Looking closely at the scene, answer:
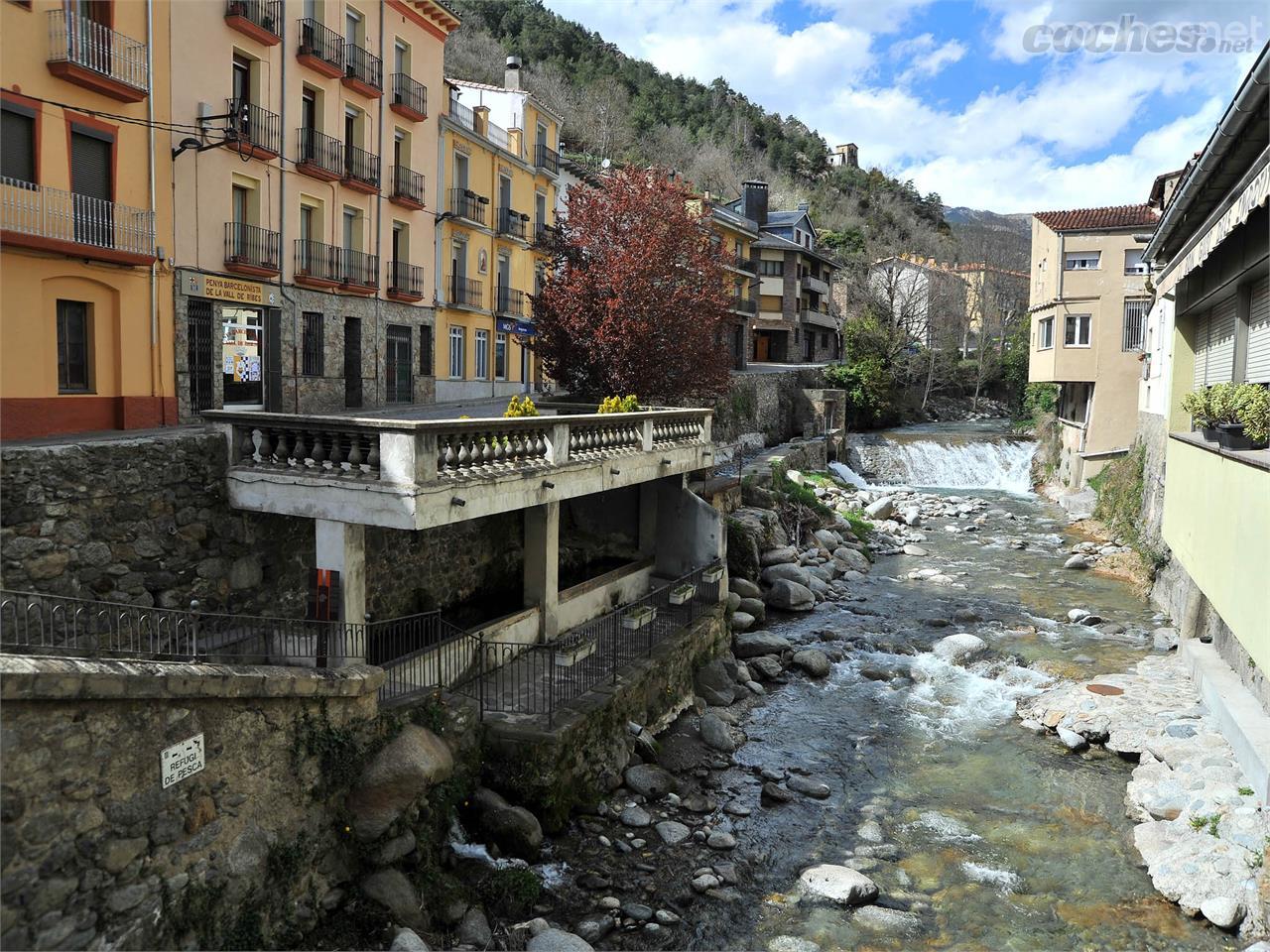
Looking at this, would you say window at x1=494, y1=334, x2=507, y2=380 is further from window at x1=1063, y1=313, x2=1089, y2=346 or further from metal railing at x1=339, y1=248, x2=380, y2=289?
window at x1=1063, y1=313, x2=1089, y2=346

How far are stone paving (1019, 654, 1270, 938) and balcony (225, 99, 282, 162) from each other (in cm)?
1922

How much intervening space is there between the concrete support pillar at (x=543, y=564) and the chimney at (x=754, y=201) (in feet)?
161

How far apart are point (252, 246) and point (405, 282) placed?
23.0 ft

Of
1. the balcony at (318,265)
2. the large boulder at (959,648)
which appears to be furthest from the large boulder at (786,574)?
the balcony at (318,265)

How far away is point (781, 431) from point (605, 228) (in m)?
24.6

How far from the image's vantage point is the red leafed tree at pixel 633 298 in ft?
68.2

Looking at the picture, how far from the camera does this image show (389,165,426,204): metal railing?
25.2m

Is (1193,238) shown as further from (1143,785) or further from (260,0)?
(260,0)

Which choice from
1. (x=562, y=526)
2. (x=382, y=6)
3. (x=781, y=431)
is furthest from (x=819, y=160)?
(x=562, y=526)

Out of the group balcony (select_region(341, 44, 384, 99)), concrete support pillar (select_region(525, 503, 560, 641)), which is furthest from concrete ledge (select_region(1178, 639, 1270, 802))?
balcony (select_region(341, 44, 384, 99))

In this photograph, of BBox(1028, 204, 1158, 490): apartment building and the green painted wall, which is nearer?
the green painted wall

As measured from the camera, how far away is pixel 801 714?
1568cm

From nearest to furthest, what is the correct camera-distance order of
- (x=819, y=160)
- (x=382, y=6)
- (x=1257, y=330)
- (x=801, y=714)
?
(x=1257, y=330) < (x=801, y=714) < (x=382, y=6) < (x=819, y=160)

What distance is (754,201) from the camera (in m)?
59.2
